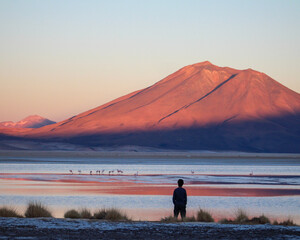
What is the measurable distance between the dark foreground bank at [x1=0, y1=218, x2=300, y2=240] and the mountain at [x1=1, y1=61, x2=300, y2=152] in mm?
126553

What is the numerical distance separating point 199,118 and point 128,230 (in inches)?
5799

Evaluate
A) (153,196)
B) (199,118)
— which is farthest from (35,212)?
(199,118)

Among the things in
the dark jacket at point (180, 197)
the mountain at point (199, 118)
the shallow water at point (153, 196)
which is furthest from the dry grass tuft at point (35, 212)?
the mountain at point (199, 118)

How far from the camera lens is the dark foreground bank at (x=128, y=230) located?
12.9 meters

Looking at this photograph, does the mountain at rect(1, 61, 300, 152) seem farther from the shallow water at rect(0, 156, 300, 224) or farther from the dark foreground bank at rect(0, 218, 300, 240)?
the dark foreground bank at rect(0, 218, 300, 240)

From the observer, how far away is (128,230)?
13.9m

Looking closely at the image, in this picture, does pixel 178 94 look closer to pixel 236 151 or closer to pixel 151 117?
pixel 151 117

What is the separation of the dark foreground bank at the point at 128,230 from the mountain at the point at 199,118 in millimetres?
126553

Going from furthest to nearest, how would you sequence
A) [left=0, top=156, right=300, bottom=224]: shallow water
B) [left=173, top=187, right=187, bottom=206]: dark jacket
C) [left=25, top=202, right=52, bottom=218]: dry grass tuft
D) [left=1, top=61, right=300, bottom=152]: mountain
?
[left=1, top=61, right=300, bottom=152]: mountain, [left=0, top=156, right=300, bottom=224]: shallow water, [left=25, top=202, right=52, bottom=218]: dry grass tuft, [left=173, top=187, right=187, bottom=206]: dark jacket

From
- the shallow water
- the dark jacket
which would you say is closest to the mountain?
the shallow water

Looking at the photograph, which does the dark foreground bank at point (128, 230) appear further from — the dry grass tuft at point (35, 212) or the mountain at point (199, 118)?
the mountain at point (199, 118)

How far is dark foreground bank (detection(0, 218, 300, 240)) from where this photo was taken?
12.9 meters

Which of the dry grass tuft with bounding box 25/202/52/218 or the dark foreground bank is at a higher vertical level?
the dry grass tuft with bounding box 25/202/52/218

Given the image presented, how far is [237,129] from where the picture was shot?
153125 millimetres
